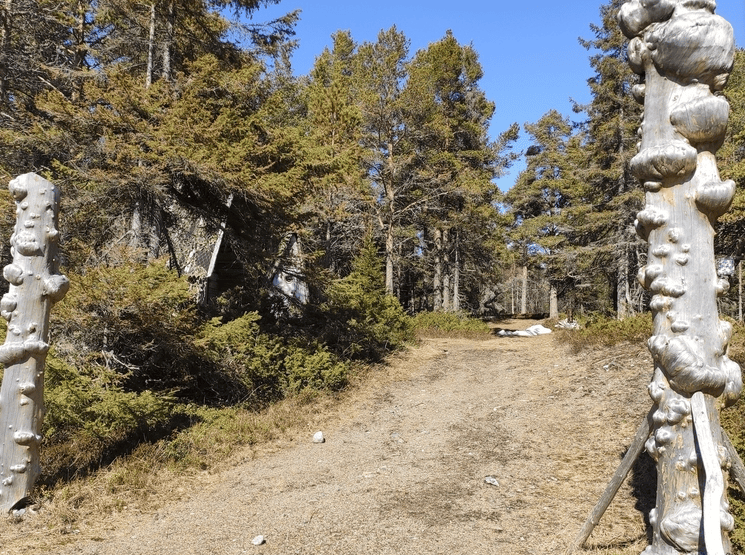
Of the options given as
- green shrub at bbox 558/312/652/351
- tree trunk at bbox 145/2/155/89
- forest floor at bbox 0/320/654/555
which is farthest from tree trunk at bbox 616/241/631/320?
tree trunk at bbox 145/2/155/89

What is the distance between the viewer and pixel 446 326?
2167 centimetres

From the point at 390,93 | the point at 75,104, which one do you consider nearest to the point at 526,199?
the point at 390,93

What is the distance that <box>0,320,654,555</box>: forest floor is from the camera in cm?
479

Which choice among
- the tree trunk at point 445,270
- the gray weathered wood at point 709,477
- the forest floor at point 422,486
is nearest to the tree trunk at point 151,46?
the forest floor at point 422,486

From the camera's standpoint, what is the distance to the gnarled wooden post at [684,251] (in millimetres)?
3129

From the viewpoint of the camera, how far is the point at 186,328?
8078 millimetres

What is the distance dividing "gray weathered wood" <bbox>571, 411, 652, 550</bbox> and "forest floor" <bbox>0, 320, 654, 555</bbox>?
1.28ft

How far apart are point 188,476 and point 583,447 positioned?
223 inches

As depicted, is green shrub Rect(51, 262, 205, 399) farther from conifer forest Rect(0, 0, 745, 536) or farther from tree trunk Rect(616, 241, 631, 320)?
tree trunk Rect(616, 241, 631, 320)

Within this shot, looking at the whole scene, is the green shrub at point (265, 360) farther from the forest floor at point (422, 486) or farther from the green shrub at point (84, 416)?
the green shrub at point (84, 416)

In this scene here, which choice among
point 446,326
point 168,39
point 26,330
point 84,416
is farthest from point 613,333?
point 168,39

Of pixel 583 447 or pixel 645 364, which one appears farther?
pixel 645 364

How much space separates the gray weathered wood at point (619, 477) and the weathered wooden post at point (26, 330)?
5.83 meters

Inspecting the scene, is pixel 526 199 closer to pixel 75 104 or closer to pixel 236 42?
pixel 236 42
